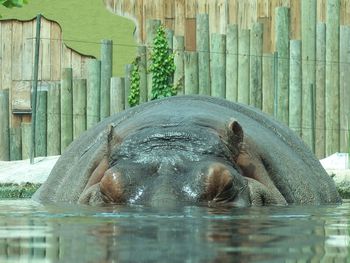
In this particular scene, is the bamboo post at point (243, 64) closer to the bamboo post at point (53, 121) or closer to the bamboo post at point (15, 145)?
the bamboo post at point (53, 121)

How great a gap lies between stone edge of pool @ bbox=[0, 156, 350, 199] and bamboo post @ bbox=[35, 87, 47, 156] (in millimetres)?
1696

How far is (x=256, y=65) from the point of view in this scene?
40.2 feet

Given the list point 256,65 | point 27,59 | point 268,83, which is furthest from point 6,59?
point 268,83

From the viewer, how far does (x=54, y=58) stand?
13469 mm

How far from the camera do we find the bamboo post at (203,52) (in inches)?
484

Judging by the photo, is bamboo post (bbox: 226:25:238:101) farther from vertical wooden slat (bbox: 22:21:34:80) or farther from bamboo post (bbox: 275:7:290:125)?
vertical wooden slat (bbox: 22:21:34:80)

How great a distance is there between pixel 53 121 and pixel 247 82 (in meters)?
2.15

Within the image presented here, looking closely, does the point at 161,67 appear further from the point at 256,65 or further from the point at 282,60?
the point at 282,60

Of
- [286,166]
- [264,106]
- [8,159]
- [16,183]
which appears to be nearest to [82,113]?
[8,159]

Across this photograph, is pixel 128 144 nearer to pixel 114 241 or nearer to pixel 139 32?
pixel 114 241

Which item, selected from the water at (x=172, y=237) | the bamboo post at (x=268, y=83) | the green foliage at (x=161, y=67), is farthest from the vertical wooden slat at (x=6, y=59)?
the water at (x=172, y=237)

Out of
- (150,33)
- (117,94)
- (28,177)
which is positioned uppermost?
(150,33)

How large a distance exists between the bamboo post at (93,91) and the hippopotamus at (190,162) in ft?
22.6

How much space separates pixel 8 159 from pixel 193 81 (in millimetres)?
2177
